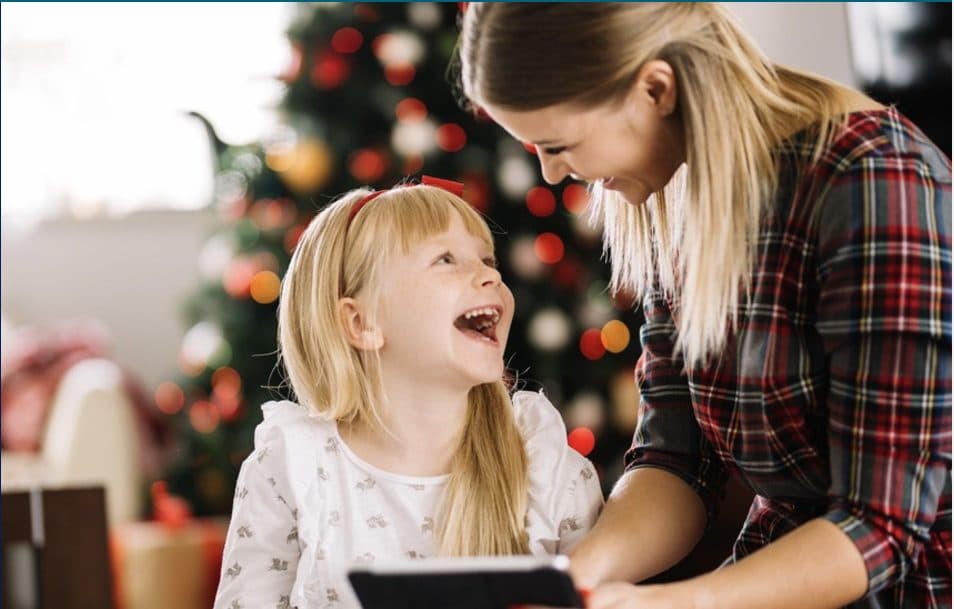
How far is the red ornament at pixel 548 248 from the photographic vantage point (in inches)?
116

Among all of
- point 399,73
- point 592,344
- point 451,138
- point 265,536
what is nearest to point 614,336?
point 592,344

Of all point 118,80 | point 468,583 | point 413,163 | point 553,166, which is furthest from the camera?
point 118,80

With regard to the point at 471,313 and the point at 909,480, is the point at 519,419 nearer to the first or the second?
the point at 471,313

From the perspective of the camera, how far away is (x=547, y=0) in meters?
1.12

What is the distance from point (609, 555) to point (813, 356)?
0.30m

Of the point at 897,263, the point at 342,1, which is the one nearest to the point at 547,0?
the point at 897,263

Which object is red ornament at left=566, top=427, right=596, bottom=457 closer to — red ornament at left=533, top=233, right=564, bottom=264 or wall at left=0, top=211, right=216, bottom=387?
red ornament at left=533, top=233, right=564, bottom=264

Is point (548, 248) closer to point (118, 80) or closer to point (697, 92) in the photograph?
point (697, 92)

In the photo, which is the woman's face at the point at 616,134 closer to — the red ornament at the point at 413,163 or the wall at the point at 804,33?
the red ornament at the point at 413,163

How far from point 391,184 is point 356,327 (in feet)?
4.85

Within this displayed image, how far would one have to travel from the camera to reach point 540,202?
9.66 feet

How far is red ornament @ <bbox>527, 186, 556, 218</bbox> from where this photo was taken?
2941 millimetres

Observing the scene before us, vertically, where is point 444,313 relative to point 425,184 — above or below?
below

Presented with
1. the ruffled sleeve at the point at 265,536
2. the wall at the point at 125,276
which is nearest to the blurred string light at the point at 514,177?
the ruffled sleeve at the point at 265,536
